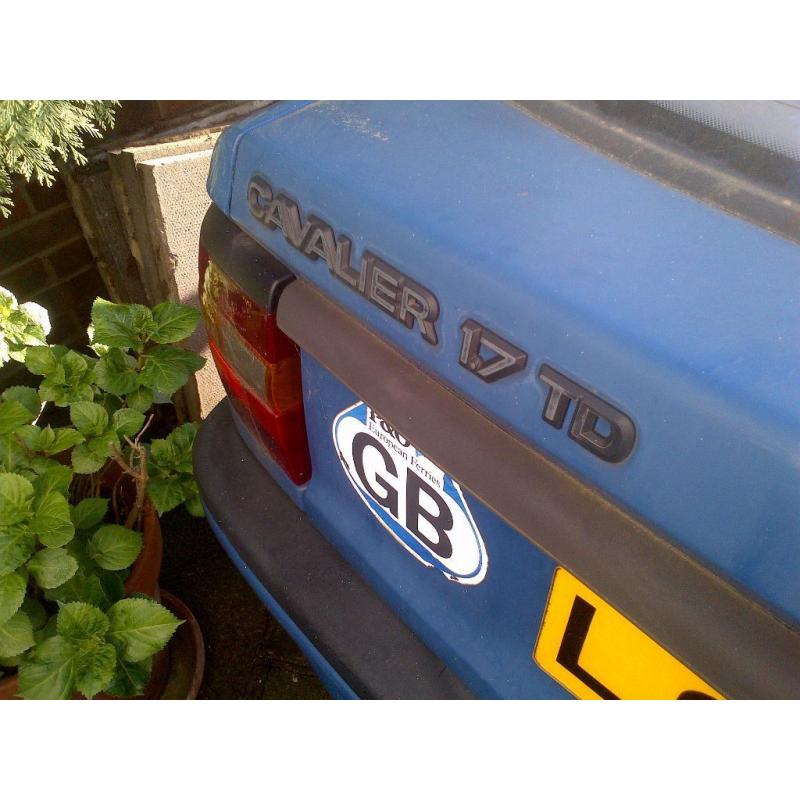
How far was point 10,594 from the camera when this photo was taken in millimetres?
1229

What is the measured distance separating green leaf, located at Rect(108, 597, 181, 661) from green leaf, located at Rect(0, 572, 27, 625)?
0.17 meters

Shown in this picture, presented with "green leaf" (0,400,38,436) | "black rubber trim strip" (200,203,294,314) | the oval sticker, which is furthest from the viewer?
"green leaf" (0,400,38,436)

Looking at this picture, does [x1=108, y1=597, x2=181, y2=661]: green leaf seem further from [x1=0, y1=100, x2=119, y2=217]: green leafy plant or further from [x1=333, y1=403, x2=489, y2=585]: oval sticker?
[x1=0, y1=100, x2=119, y2=217]: green leafy plant

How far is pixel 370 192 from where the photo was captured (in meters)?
0.95

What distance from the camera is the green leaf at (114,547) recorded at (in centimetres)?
147

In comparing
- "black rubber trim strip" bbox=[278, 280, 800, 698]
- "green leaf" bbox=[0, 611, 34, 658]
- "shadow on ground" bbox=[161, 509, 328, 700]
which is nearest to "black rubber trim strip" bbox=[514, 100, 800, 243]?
"black rubber trim strip" bbox=[278, 280, 800, 698]

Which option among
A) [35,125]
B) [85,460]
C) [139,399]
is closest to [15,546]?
[85,460]

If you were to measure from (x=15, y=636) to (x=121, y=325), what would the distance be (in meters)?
0.68

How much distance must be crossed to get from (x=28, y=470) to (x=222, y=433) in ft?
1.33

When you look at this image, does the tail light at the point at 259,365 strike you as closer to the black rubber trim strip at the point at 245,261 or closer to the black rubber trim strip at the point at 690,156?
the black rubber trim strip at the point at 245,261

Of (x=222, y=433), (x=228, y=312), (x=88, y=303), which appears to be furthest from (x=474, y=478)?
(x=88, y=303)

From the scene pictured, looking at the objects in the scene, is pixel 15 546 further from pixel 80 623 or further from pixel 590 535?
pixel 590 535

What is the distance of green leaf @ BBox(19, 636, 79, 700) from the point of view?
4.06 feet

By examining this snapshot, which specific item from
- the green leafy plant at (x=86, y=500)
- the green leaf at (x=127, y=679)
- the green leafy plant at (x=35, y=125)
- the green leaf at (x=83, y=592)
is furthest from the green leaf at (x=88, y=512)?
the green leafy plant at (x=35, y=125)
